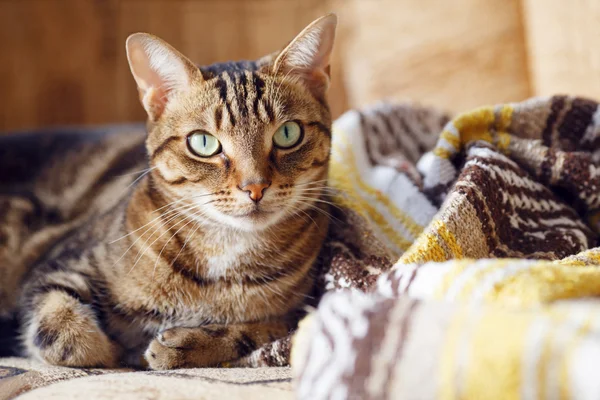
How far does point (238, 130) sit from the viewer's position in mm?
1002

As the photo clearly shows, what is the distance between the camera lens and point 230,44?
2.42 metres

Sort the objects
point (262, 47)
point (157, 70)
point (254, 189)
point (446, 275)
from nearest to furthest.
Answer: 1. point (446, 275)
2. point (254, 189)
3. point (157, 70)
4. point (262, 47)

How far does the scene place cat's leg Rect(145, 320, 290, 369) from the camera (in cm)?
96

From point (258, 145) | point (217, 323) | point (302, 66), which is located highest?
point (302, 66)

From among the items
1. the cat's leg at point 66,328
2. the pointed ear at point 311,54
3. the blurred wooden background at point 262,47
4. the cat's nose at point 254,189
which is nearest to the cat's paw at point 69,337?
the cat's leg at point 66,328

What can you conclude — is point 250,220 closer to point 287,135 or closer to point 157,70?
point 287,135

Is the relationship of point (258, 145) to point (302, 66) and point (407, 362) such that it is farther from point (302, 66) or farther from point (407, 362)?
point (407, 362)

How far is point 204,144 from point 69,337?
412 millimetres

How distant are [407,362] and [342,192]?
2.23ft

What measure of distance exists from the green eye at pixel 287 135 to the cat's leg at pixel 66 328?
47 cm

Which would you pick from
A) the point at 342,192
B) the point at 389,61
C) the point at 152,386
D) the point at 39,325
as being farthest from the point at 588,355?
the point at 389,61

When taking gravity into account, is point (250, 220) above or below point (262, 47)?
below

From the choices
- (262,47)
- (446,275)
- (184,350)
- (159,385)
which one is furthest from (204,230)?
(262,47)

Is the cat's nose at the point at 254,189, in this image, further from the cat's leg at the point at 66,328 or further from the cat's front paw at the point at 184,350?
the cat's leg at the point at 66,328
